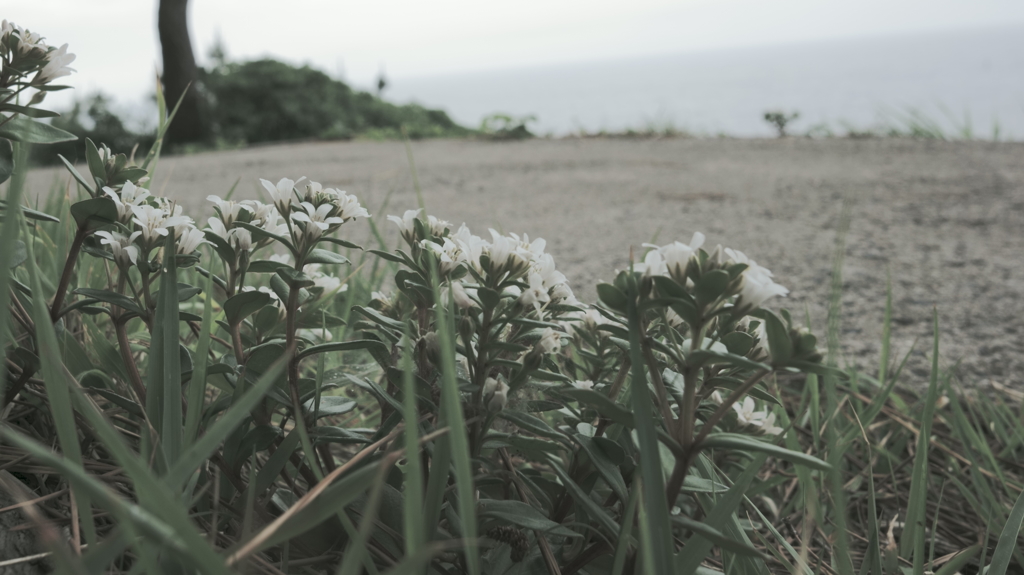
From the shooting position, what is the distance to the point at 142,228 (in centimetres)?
80

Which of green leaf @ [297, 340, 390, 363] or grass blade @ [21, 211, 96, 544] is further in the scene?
green leaf @ [297, 340, 390, 363]

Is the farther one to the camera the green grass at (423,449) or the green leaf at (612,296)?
the green leaf at (612,296)

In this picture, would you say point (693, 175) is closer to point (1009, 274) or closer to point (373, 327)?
point (1009, 274)

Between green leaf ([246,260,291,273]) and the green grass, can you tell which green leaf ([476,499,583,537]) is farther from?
green leaf ([246,260,291,273])

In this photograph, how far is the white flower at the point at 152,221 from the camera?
0.75m

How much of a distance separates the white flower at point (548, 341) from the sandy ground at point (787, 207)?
14.1 inches

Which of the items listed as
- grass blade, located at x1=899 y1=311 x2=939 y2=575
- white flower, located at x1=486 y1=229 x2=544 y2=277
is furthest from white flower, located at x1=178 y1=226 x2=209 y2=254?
grass blade, located at x1=899 y1=311 x2=939 y2=575

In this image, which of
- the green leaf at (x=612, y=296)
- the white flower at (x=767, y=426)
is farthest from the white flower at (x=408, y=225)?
the white flower at (x=767, y=426)

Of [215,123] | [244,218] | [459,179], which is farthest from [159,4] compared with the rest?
[244,218]

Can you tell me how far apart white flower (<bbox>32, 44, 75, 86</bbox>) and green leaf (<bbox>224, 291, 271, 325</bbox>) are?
1.36 feet

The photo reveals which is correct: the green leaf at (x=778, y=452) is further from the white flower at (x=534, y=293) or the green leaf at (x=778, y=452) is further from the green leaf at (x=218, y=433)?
the green leaf at (x=218, y=433)

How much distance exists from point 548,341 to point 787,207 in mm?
3070

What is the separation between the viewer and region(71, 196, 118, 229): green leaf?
0.78 m

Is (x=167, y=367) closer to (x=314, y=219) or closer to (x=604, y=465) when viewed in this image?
(x=314, y=219)
